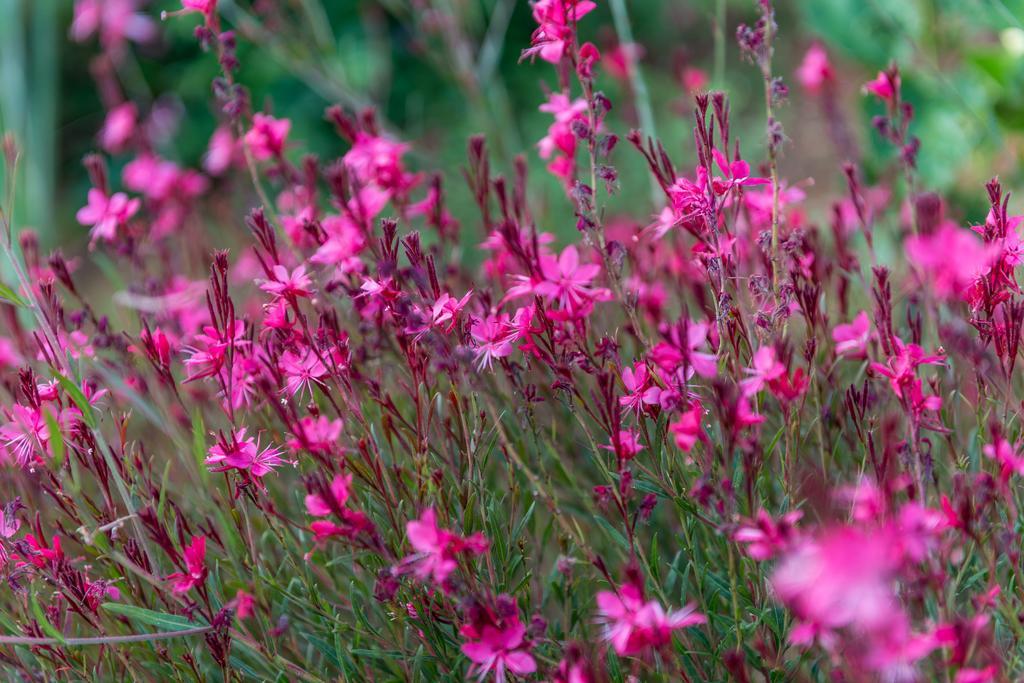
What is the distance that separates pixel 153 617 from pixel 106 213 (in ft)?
3.74

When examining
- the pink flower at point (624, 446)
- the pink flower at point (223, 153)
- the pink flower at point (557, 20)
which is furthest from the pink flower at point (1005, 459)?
the pink flower at point (223, 153)

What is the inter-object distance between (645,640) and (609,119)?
4.56 meters

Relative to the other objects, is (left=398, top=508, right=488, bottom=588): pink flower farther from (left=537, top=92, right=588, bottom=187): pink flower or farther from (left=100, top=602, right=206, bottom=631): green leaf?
(left=537, top=92, right=588, bottom=187): pink flower

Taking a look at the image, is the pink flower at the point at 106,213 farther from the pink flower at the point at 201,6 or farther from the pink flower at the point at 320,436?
the pink flower at the point at 320,436

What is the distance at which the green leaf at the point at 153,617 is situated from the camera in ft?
4.77

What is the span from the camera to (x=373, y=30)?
4.93 metres

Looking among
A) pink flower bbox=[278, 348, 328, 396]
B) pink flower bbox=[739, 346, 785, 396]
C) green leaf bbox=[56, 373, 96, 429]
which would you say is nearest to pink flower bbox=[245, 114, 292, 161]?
pink flower bbox=[278, 348, 328, 396]

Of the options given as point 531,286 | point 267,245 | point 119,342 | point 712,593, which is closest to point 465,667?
point 712,593

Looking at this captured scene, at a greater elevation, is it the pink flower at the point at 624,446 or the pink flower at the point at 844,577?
the pink flower at the point at 844,577

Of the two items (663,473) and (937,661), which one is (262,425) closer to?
(663,473)

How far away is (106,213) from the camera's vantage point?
7.52ft

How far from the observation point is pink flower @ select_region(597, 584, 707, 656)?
122 centimetres

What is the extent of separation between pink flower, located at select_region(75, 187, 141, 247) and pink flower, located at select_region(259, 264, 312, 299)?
0.73 meters

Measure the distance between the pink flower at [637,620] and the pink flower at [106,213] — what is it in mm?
1514
